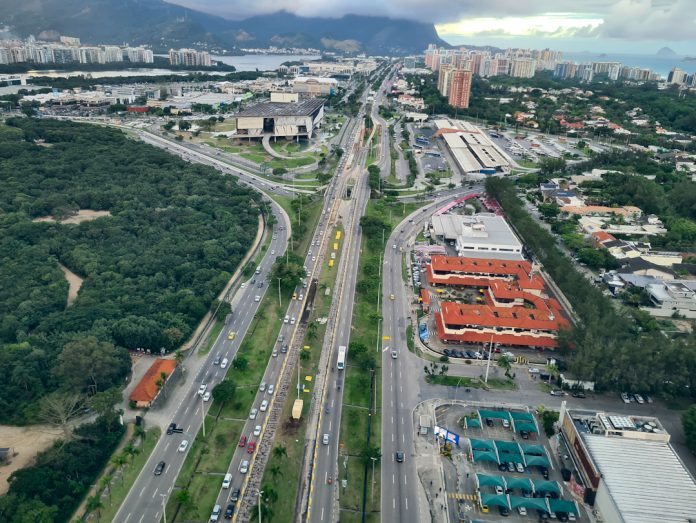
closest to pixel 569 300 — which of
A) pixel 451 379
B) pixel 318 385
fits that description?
pixel 451 379

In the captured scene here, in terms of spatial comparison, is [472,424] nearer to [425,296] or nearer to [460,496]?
[460,496]

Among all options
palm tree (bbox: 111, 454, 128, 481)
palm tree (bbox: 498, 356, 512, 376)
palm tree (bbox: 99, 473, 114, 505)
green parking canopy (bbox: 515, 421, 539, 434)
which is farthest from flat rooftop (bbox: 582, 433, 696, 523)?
palm tree (bbox: 99, 473, 114, 505)

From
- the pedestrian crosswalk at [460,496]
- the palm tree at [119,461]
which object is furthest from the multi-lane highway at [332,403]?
the palm tree at [119,461]

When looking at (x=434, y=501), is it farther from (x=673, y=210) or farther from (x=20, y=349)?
(x=673, y=210)

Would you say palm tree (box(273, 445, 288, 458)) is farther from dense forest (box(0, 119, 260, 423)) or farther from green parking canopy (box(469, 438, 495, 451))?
dense forest (box(0, 119, 260, 423))

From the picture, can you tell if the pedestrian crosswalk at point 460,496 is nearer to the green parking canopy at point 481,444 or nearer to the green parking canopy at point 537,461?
the green parking canopy at point 481,444

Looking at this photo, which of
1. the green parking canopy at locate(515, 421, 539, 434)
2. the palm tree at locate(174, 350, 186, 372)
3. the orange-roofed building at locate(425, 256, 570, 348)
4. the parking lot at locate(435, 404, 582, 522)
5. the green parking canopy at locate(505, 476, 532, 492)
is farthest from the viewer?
the orange-roofed building at locate(425, 256, 570, 348)

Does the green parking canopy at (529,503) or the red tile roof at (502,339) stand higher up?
the red tile roof at (502,339)
